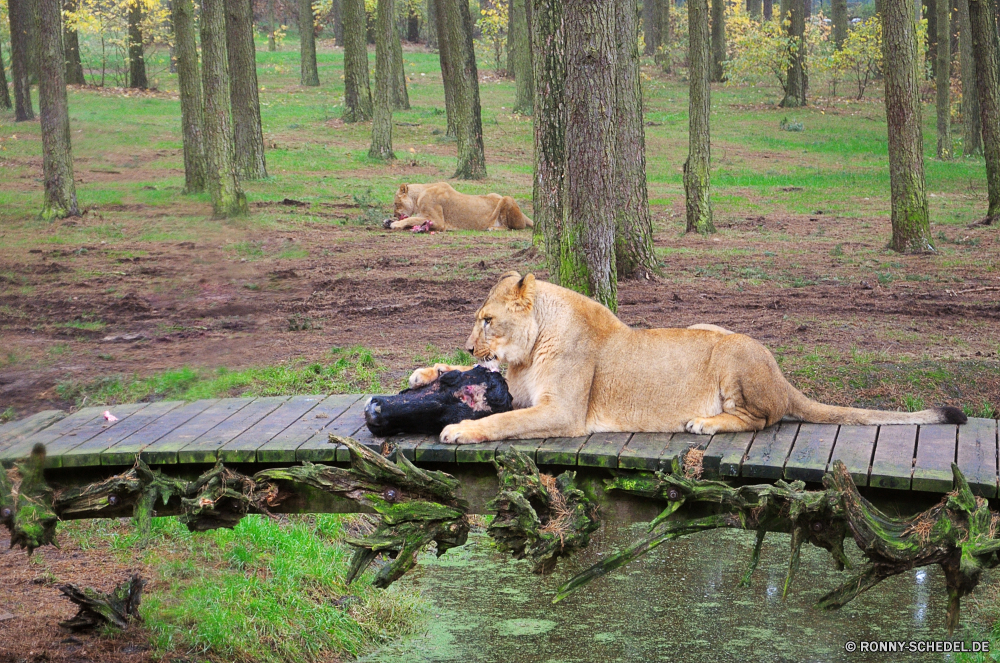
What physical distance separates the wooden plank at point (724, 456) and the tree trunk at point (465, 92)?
50.5ft

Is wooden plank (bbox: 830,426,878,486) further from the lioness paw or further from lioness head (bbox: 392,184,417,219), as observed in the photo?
lioness head (bbox: 392,184,417,219)

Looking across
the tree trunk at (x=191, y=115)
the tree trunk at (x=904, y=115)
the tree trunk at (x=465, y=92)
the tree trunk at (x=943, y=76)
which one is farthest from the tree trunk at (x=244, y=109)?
the tree trunk at (x=943, y=76)

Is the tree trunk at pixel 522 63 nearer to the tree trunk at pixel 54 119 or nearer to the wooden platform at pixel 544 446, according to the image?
the tree trunk at pixel 54 119

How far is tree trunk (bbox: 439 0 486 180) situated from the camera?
64.2 feet

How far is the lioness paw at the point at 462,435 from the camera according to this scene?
5.24 metres

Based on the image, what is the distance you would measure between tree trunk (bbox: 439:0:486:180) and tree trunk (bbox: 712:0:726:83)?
1725 centimetres

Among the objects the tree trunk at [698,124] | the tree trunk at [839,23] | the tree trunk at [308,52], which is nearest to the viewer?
the tree trunk at [698,124]

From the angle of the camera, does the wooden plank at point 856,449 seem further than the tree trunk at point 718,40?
No

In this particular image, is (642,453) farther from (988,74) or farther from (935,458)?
(988,74)

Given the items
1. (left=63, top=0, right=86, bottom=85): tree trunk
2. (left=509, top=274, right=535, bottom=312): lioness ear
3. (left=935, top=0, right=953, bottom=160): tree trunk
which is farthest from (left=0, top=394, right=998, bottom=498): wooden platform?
(left=63, top=0, right=86, bottom=85): tree trunk

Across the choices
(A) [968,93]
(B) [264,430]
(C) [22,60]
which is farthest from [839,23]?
(B) [264,430]

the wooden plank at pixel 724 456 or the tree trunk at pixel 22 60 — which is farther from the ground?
the tree trunk at pixel 22 60

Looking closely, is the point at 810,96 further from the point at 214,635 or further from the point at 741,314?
the point at 214,635

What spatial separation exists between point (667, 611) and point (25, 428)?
439 cm
